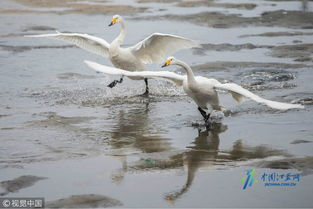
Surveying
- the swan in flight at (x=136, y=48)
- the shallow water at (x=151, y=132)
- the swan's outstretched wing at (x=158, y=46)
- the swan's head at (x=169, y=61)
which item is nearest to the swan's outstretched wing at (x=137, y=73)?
the swan's head at (x=169, y=61)

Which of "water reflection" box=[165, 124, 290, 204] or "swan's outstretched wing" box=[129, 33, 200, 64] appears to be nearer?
"water reflection" box=[165, 124, 290, 204]

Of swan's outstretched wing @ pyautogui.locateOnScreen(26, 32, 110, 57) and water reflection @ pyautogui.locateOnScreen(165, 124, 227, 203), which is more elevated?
swan's outstretched wing @ pyautogui.locateOnScreen(26, 32, 110, 57)

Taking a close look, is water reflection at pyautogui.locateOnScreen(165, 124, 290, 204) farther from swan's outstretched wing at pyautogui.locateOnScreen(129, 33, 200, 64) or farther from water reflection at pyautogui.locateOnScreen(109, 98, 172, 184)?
swan's outstretched wing at pyautogui.locateOnScreen(129, 33, 200, 64)

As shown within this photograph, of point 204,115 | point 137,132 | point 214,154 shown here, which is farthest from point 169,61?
point 214,154

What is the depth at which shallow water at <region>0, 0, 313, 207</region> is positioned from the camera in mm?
7262

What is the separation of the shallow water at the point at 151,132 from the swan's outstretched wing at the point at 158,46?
2.07 feet

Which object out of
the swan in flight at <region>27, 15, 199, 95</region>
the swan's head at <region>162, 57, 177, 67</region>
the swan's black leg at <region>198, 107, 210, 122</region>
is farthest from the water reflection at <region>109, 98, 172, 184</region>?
the swan in flight at <region>27, 15, 199, 95</region>

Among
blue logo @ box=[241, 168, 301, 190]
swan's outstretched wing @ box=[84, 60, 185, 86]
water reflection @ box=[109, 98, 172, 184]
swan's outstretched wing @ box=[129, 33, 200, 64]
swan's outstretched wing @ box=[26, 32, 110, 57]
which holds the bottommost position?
blue logo @ box=[241, 168, 301, 190]

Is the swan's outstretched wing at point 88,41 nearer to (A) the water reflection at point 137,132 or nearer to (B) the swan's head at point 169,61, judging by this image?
(A) the water reflection at point 137,132

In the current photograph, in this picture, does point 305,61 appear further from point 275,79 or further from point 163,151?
point 163,151

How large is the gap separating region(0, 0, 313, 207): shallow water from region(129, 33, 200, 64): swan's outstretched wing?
0.63m

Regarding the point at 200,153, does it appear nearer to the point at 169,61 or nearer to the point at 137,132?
the point at 137,132

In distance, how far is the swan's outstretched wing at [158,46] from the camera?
11.8m

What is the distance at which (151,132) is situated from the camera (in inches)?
380
